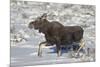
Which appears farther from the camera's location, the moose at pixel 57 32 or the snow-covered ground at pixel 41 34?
the moose at pixel 57 32

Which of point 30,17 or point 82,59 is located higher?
point 30,17

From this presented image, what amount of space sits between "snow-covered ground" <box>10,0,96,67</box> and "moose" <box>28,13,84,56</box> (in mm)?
49

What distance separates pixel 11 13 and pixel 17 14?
0.23 feet

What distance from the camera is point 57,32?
2521 mm

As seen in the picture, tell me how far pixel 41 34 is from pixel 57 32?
21cm

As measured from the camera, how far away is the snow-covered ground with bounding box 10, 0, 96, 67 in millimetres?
2334

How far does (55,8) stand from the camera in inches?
98.8

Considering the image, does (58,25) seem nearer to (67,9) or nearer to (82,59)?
(67,9)

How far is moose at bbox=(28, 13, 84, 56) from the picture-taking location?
96.5 inches

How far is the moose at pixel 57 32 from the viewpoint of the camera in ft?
8.04

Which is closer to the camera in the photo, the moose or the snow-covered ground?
the snow-covered ground

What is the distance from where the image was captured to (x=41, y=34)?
96.6 inches

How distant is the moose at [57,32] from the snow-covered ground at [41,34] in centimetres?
5
